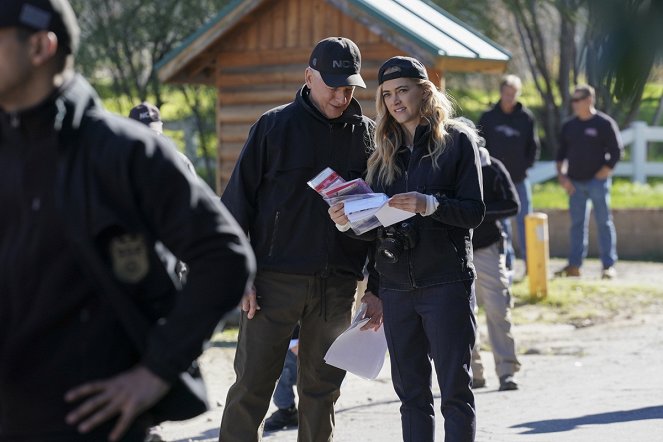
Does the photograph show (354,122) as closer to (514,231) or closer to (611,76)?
(611,76)

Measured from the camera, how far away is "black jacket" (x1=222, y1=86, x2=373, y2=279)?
571 centimetres

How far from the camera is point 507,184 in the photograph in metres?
8.09

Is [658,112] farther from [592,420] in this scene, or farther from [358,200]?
[358,200]

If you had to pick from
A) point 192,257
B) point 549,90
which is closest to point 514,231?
point 549,90

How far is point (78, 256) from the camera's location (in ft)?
9.42

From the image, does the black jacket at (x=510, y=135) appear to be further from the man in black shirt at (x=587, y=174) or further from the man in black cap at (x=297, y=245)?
the man in black cap at (x=297, y=245)

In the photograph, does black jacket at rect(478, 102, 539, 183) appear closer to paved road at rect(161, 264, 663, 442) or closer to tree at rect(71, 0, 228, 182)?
paved road at rect(161, 264, 663, 442)

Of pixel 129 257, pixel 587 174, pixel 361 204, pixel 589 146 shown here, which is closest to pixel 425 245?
pixel 361 204

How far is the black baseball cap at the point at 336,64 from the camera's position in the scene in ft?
18.8

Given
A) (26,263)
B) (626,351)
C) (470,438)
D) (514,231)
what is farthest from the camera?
(514,231)

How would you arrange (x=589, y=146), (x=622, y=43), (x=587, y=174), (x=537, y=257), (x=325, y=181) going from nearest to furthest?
1. (x=622, y=43)
2. (x=325, y=181)
3. (x=537, y=257)
4. (x=589, y=146)
5. (x=587, y=174)

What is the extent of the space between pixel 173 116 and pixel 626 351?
39.4 feet

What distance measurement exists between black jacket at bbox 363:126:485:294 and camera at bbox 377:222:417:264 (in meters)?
0.03

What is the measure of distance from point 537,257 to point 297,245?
6.90m
